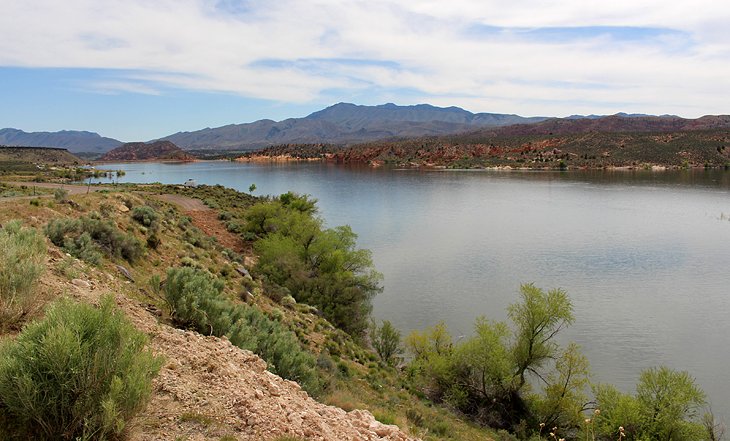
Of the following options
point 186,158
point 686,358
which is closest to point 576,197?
point 686,358

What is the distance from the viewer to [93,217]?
13.9m

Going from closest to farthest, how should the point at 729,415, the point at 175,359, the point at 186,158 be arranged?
1. the point at 175,359
2. the point at 729,415
3. the point at 186,158

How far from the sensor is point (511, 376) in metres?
13.4

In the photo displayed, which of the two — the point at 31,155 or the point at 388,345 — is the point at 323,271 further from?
the point at 31,155

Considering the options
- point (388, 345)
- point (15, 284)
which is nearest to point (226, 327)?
point (15, 284)

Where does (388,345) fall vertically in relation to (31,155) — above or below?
below

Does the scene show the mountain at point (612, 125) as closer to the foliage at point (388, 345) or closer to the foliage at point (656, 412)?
the foliage at point (388, 345)

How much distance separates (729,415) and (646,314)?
672 centimetres

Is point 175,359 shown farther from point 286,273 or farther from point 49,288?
point 286,273

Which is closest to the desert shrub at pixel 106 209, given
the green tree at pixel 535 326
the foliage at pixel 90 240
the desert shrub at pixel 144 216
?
the desert shrub at pixel 144 216

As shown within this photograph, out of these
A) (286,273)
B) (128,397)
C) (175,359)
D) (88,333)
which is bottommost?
(286,273)

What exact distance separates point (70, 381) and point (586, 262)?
1116 inches

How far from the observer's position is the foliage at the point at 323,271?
1862cm

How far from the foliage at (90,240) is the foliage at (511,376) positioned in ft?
30.0
